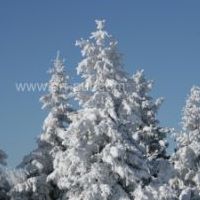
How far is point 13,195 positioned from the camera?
4712cm

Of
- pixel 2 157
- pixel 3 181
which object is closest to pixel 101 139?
pixel 2 157

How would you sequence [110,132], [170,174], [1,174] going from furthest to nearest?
[1,174], [170,174], [110,132]

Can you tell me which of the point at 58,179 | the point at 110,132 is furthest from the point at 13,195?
the point at 110,132

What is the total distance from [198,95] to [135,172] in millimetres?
16183

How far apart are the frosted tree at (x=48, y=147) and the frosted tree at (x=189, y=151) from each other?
8.49 meters

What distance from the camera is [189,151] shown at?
162ft

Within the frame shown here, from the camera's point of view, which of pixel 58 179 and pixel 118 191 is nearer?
pixel 118 191

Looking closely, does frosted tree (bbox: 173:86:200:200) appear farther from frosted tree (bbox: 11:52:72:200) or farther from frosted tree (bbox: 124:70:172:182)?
frosted tree (bbox: 11:52:72:200)

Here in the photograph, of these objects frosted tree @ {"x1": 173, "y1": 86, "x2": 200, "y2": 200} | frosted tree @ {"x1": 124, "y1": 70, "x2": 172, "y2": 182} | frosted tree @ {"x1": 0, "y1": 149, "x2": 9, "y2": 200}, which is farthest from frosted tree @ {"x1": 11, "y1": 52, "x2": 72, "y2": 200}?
frosted tree @ {"x1": 173, "y1": 86, "x2": 200, "y2": 200}

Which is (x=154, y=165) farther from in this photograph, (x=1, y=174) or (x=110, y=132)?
(x=1, y=174)

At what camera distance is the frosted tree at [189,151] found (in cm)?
4947

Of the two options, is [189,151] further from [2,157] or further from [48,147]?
[2,157]

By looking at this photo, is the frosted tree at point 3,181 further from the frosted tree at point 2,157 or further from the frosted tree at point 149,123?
the frosted tree at point 149,123

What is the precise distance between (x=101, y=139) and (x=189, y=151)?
47.0ft
